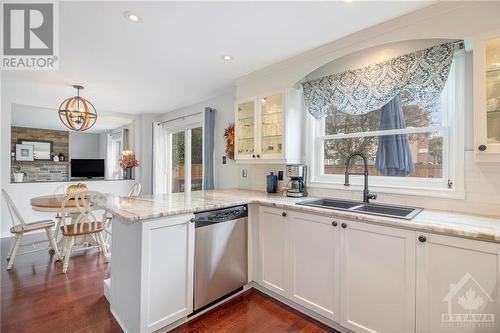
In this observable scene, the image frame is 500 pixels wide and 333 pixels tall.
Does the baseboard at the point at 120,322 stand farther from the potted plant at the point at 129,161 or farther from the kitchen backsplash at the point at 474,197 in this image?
the potted plant at the point at 129,161

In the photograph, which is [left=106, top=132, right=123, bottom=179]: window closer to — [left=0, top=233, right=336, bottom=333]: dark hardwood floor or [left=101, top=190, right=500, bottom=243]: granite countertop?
[left=0, top=233, right=336, bottom=333]: dark hardwood floor

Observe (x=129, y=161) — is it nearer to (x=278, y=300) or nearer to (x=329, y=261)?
(x=278, y=300)

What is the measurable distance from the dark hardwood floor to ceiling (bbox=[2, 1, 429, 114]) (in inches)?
92.7

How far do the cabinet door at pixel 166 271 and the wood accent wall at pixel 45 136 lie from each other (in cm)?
779

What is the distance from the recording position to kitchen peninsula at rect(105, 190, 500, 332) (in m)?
1.37

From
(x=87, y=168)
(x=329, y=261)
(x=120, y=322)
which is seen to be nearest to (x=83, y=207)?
(x=120, y=322)

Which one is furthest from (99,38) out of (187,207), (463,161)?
(463,161)

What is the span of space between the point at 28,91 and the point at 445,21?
5.17 metres

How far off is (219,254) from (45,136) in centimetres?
802

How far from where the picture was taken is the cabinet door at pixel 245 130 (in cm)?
290

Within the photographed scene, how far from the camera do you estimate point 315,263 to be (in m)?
1.90

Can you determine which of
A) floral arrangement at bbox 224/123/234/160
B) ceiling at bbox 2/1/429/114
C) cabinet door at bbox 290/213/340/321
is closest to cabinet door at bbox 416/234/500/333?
cabinet door at bbox 290/213/340/321

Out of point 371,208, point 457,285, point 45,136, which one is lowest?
point 457,285

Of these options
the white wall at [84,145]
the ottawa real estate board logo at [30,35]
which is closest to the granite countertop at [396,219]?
the ottawa real estate board logo at [30,35]
